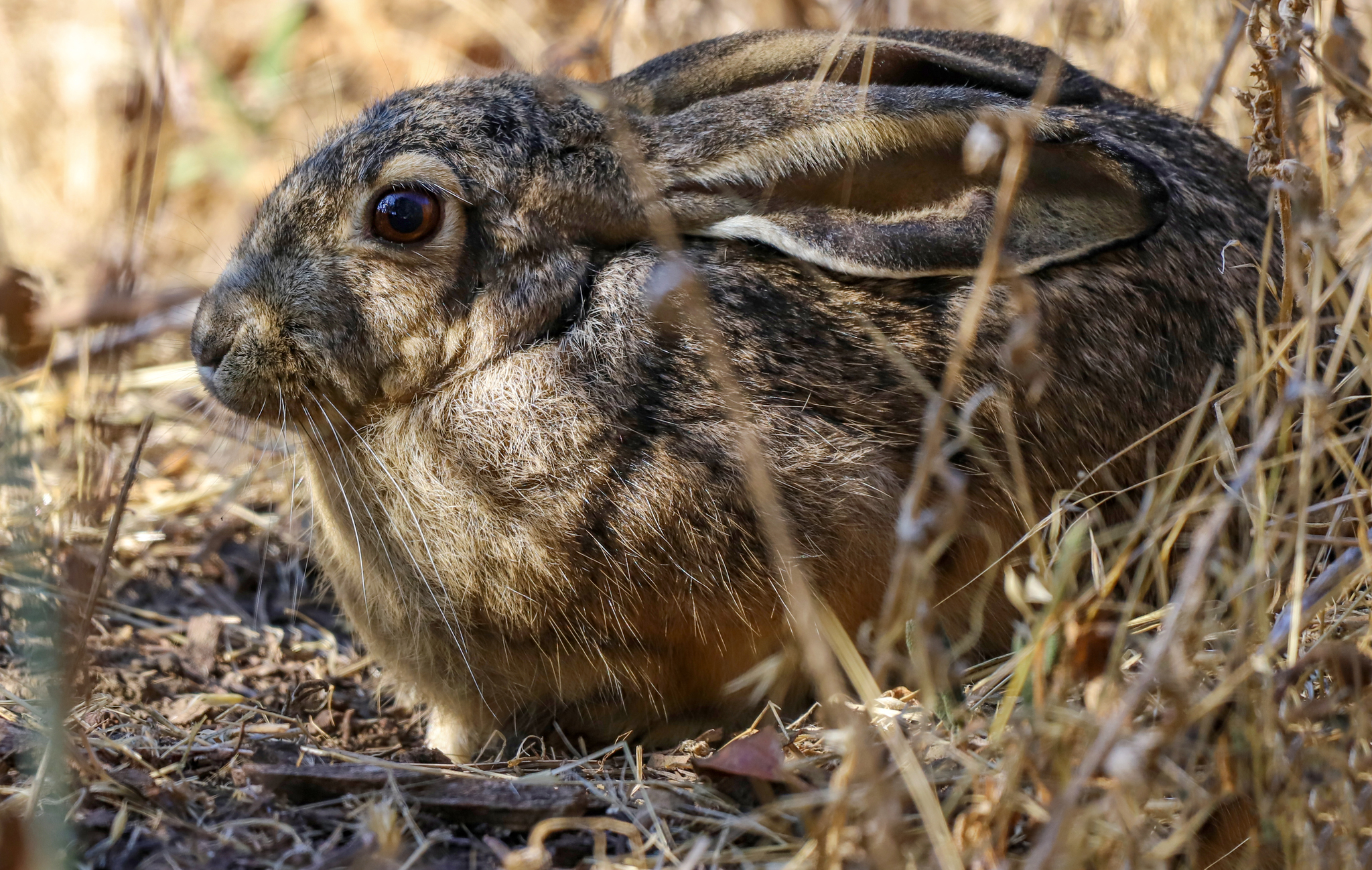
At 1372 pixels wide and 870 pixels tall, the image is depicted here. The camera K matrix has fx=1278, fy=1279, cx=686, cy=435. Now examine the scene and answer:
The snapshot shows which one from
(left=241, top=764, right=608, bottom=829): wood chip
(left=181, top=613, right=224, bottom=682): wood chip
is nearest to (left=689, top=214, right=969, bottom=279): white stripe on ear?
(left=241, top=764, right=608, bottom=829): wood chip

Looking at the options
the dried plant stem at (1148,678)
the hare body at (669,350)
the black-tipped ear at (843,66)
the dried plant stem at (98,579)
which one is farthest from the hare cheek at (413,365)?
the dried plant stem at (1148,678)

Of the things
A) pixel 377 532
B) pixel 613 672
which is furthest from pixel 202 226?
pixel 613 672

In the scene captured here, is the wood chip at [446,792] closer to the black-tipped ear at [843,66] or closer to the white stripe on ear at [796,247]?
the white stripe on ear at [796,247]

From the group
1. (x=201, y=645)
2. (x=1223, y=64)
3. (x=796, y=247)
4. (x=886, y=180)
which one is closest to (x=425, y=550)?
(x=201, y=645)

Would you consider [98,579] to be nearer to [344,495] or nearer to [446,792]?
[344,495]

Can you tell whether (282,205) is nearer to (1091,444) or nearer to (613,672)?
(613,672)

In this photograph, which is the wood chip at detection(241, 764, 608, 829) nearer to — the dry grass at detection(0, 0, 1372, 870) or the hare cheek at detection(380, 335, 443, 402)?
the dry grass at detection(0, 0, 1372, 870)
